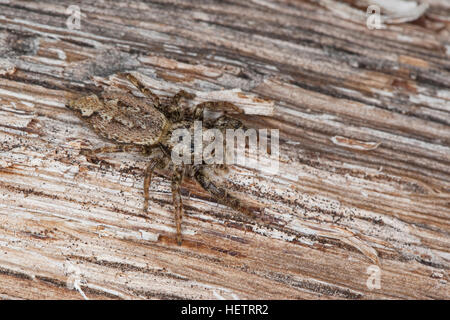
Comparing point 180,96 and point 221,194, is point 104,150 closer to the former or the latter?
point 180,96

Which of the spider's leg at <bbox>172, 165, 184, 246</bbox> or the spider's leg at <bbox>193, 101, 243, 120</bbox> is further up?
the spider's leg at <bbox>193, 101, 243, 120</bbox>

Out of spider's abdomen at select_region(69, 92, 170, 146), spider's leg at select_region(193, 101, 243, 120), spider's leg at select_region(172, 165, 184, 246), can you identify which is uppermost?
spider's leg at select_region(193, 101, 243, 120)

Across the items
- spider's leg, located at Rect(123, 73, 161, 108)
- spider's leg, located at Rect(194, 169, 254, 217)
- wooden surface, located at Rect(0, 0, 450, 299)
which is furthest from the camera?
spider's leg, located at Rect(123, 73, 161, 108)

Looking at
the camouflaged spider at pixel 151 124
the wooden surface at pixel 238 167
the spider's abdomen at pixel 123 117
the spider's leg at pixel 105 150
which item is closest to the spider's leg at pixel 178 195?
the camouflaged spider at pixel 151 124

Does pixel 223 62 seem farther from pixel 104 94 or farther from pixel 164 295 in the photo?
pixel 164 295

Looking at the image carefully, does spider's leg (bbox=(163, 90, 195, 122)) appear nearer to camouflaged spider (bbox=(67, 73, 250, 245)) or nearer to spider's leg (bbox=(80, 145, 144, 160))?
camouflaged spider (bbox=(67, 73, 250, 245))

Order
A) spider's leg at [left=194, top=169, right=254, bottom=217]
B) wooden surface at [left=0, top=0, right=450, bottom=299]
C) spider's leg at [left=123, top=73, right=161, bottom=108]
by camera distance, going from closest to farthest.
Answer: wooden surface at [left=0, top=0, right=450, bottom=299]
spider's leg at [left=194, top=169, right=254, bottom=217]
spider's leg at [left=123, top=73, right=161, bottom=108]

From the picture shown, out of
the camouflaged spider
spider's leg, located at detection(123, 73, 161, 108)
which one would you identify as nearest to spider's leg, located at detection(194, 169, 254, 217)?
the camouflaged spider
